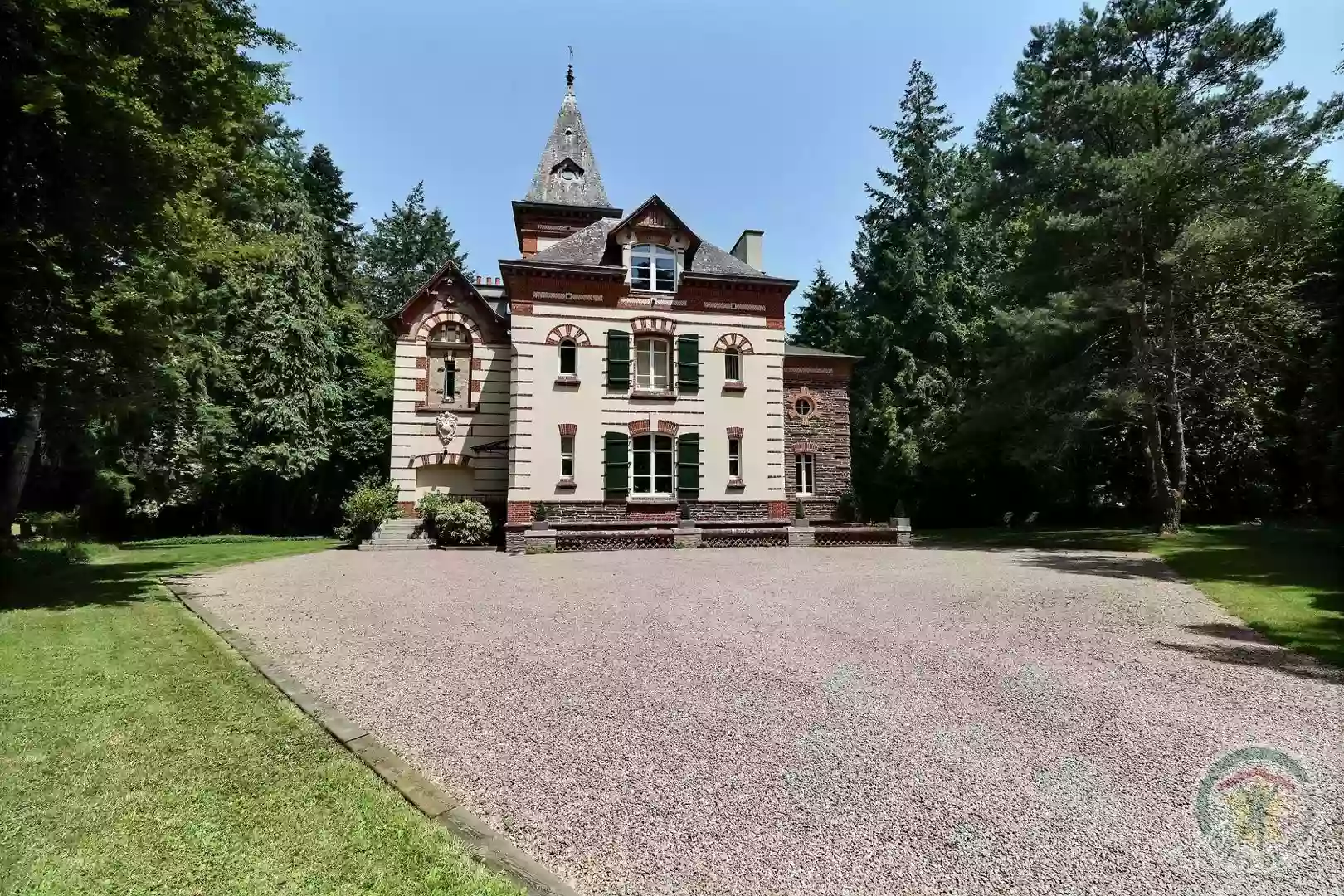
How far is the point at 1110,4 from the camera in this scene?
894 inches

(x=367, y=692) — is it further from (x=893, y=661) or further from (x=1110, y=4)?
(x=1110, y=4)

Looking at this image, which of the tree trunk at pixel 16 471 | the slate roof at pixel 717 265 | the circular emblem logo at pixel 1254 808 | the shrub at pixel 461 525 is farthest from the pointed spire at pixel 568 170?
the circular emblem logo at pixel 1254 808

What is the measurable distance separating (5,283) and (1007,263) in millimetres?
37238

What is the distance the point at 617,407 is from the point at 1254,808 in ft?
63.6

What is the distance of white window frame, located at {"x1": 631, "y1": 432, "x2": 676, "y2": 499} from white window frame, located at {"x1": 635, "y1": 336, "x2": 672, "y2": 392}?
1610 mm

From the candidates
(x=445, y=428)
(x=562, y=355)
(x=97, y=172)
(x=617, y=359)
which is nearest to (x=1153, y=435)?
(x=617, y=359)

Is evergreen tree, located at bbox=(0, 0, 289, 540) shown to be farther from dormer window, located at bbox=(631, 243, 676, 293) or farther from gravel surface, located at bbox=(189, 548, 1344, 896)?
dormer window, located at bbox=(631, 243, 676, 293)

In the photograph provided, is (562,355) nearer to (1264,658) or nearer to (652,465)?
(652,465)

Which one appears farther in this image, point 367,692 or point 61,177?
point 61,177

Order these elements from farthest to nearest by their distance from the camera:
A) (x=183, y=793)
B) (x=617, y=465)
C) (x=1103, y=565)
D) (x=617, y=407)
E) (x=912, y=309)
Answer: (x=912, y=309) < (x=617, y=407) < (x=617, y=465) < (x=1103, y=565) < (x=183, y=793)

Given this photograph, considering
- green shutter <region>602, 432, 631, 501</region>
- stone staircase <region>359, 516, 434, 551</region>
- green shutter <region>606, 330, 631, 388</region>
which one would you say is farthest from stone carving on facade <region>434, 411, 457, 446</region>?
green shutter <region>606, 330, 631, 388</region>

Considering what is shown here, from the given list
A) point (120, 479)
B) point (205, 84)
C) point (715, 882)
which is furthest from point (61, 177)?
point (120, 479)

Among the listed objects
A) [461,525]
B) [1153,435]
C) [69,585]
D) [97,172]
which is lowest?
[69,585]

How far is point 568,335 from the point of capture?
2248 cm
